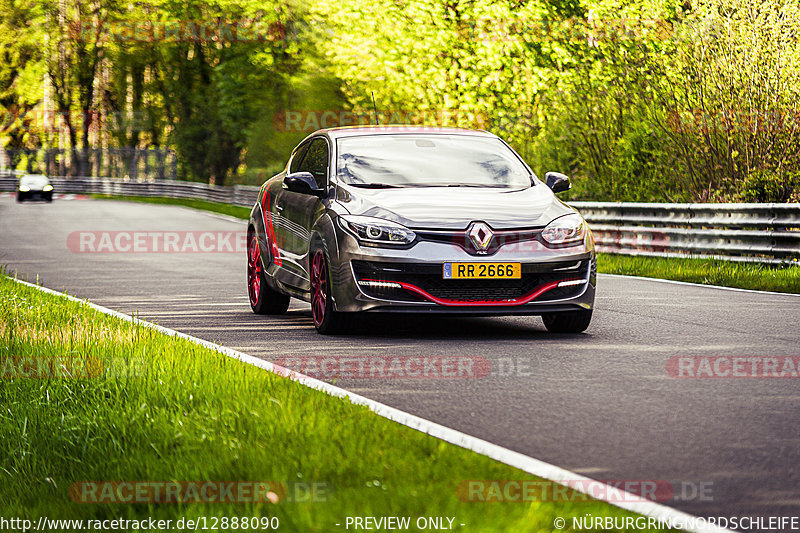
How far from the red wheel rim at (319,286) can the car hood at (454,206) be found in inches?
19.9

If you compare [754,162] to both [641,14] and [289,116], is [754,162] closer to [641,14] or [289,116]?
[641,14]

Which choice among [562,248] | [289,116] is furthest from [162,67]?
[562,248]

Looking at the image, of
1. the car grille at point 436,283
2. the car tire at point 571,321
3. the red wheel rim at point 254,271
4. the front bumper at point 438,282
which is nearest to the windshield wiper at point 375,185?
the front bumper at point 438,282

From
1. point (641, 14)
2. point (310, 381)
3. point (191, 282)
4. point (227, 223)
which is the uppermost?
point (641, 14)

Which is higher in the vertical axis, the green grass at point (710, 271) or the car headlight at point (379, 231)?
the car headlight at point (379, 231)

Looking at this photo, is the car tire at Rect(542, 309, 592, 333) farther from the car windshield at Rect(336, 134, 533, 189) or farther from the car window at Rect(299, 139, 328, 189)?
the car window at Rect(299, 139, 328, 189)

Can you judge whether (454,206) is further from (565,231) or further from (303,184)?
(303,184)

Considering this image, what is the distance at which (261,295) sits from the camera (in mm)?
12445

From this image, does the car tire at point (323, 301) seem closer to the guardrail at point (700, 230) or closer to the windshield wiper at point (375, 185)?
the windshield wiper at point (375, 185)

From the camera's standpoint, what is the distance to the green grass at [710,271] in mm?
15639

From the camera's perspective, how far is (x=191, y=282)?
16.3 m

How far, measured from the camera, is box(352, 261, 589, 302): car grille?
32.1 ft

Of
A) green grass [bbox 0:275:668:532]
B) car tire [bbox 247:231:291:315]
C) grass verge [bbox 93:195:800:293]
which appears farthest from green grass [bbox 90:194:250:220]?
green grass [bbox 0:275:668:532]

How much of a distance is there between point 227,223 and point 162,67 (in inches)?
1517
